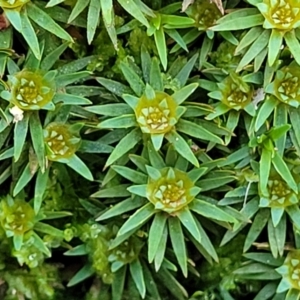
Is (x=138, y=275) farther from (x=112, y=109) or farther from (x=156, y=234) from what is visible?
(x=112, y=109)

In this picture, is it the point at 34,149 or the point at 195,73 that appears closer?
the point at 34,149

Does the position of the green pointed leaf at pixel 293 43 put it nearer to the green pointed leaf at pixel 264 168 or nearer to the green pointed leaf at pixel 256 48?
the green pointed leaf at pixel 256 48

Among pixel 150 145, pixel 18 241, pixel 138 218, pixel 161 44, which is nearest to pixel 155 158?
pixel 150 145

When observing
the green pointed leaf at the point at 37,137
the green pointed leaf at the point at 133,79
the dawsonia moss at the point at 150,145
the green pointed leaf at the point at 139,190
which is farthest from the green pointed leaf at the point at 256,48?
the green pointed leaf at the point at 37,137

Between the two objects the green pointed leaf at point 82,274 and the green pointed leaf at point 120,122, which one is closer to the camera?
the green pointed leaf at point 120,122

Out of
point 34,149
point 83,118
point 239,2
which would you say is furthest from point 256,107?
point 34,149

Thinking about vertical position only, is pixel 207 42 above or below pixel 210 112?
above

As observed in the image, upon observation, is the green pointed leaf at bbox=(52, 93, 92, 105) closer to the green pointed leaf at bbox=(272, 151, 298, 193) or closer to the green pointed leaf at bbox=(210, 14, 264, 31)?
the green pointed leaf at bbox=(210, 14, 264, 31)

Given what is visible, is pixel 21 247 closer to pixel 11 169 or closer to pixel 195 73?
pixel 11 169

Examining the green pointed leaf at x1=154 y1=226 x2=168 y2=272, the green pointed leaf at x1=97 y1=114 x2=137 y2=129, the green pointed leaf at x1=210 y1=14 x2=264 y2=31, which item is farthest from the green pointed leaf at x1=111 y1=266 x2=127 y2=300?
the green pointed leaf at x1=210 y1=14 x2=264 y2=31
